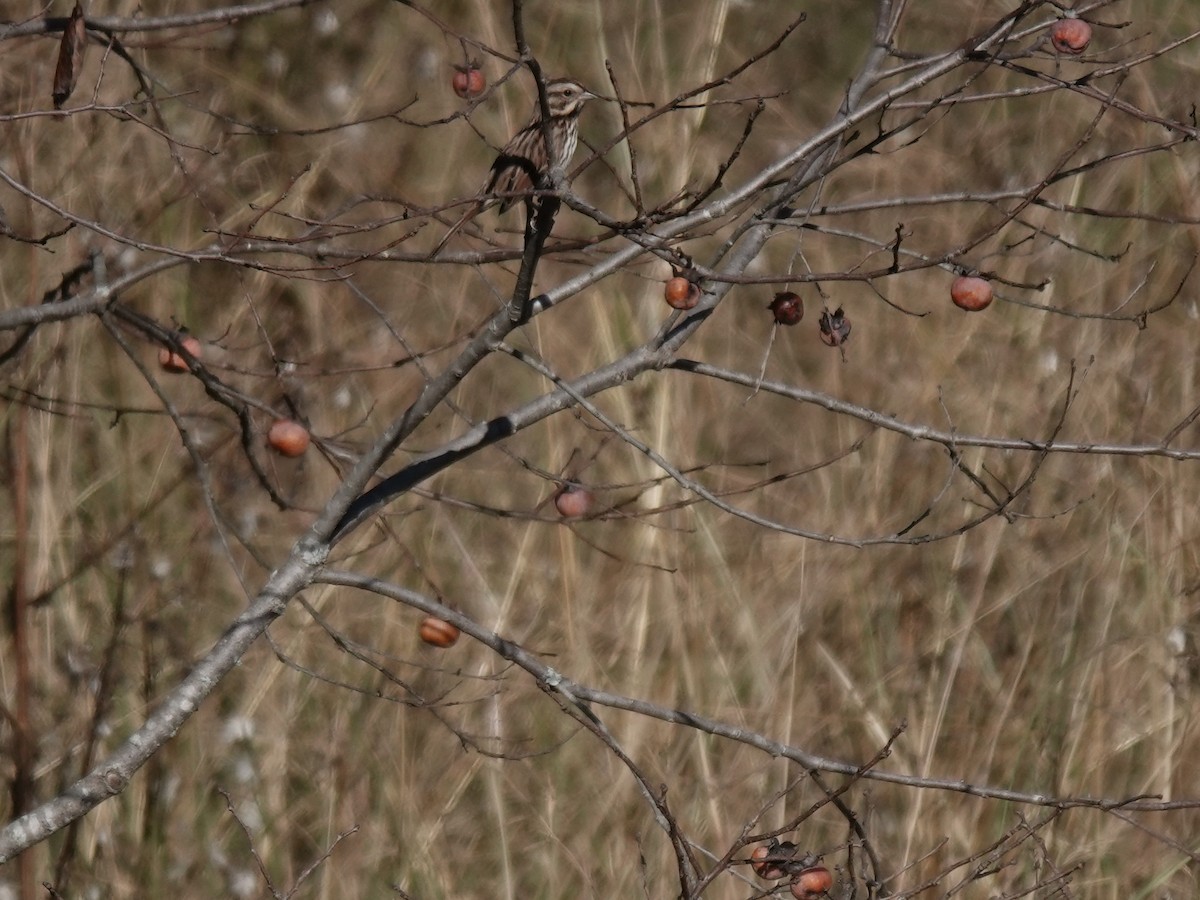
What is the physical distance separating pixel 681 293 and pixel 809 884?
2.81 ft

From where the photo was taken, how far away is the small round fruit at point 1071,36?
221cm

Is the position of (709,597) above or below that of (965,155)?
below

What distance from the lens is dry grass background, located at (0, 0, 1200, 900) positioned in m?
3.54

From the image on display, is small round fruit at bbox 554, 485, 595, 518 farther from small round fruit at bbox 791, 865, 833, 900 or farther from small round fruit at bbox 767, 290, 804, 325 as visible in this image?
small round fruit at bbox 791, 865, 833, 900

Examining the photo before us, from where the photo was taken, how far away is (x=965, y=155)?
5.04 meters

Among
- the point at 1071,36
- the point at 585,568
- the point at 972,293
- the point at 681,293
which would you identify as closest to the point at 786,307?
the point at 681,293

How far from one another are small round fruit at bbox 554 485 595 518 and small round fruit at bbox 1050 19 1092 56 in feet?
3.53

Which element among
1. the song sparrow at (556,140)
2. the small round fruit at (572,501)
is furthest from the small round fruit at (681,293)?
the song sparrow at (556,140)

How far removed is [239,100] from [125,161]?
725 millimetres

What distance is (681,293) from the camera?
91.5 inches

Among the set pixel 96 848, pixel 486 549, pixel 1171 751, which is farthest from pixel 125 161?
pixel 1171 751

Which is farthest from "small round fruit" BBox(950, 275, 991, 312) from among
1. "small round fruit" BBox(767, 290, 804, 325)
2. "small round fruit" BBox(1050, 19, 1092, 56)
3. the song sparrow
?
the song sparrow

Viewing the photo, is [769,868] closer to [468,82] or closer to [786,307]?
[786,307]

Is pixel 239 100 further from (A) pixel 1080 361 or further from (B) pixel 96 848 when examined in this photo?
(A) pixel 1080 361
